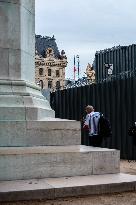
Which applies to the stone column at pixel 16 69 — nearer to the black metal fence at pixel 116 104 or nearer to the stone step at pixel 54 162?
the stone step at pixel 54 162

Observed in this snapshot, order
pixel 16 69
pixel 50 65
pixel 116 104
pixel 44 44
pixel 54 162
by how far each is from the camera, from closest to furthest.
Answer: pixel 54 162 < pixel 16 69 < pixel 116 104 < pixel 44 44 < pixel 50 65

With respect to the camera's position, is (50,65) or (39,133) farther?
(50,65)

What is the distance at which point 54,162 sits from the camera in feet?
29.5

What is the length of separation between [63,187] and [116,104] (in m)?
11.3

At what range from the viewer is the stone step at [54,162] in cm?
867

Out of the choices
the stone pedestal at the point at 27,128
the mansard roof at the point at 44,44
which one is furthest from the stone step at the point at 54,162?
the mansard roof at the point at 44,44

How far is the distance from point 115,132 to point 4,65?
9713mm

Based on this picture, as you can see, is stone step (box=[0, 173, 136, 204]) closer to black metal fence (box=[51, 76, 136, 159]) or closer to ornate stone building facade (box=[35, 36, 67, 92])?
black metal fence (box=[51, 76, 136, 159])

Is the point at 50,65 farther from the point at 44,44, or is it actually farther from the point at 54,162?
the point at 54,162

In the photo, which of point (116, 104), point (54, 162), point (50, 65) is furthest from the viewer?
point (50, 65)

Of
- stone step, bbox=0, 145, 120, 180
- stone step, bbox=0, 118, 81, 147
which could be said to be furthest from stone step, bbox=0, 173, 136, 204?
stone step, bbox=0, 118, 81, 147

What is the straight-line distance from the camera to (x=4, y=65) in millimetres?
10273

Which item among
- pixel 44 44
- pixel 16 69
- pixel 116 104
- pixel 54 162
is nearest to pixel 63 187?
pixel 54 162

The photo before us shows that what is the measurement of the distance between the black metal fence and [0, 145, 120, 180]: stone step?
8834 millimetres
